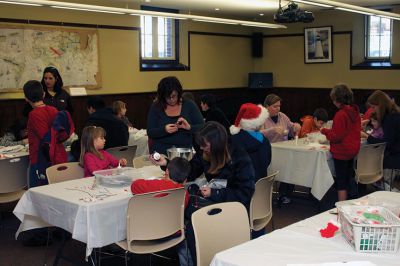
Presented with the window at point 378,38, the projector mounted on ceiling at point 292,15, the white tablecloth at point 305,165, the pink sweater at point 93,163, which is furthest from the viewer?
the window at point 378,38

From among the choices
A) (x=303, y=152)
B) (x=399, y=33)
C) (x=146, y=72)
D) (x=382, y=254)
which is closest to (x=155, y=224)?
(x=382, y=254)

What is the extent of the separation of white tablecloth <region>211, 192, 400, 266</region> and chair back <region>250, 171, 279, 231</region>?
1149 mm

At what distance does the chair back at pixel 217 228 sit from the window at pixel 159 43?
7.42 meters

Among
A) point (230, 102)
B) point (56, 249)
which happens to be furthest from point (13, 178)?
point (230, 102)

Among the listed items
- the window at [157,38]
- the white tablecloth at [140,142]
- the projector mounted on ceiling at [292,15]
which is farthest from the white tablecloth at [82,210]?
the window at [157,38]

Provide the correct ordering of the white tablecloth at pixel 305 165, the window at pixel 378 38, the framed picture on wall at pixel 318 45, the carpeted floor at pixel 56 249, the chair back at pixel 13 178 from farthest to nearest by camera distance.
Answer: the framed picture on wall at pixel 318 45 < the window at pixel 378 38 < the white tablecloth at pixel 305 165 < the chair back at pixel 13 178 < the carpeted floor at pixel 56 249

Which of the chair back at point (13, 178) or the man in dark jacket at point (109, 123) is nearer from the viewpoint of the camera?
the chair back at point (13, 178)

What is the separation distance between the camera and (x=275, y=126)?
Answer: 5.88m

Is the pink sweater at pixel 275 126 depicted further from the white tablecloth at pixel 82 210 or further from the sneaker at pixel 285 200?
the white tablecloth at pixel 82 210

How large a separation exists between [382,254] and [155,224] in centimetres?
157

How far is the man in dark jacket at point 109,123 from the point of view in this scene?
16.7 feet

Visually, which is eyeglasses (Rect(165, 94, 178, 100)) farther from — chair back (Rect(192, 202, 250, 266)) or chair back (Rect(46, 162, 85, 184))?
chair back (Rect(192, 202, 250, 266))

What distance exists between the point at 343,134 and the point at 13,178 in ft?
11.1

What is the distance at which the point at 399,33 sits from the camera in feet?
33.3
